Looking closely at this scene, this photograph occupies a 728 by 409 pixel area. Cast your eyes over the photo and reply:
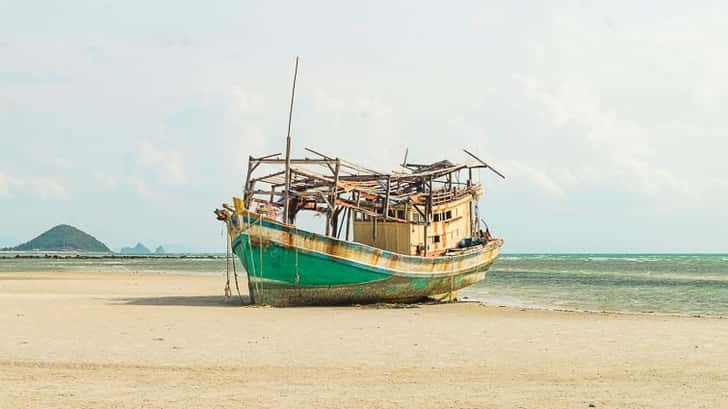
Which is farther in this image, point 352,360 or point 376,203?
point 376,203

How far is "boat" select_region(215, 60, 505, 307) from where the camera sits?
2328 centimetres

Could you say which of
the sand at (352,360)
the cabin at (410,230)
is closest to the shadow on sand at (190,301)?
the sand at (352,360)

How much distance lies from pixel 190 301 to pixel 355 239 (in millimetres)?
5817

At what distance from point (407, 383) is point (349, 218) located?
16.4 meters

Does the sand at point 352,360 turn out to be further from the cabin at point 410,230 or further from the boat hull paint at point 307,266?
the cabin at point 410,230

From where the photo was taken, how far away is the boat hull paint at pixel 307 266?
23125 millimetres

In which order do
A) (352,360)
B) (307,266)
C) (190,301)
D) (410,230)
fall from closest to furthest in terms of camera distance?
(352,360) < (307,266) < (190,301) < (410,230)

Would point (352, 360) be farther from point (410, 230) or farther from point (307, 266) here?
point (410, 230)

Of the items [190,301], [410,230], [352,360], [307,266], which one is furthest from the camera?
[410,230]

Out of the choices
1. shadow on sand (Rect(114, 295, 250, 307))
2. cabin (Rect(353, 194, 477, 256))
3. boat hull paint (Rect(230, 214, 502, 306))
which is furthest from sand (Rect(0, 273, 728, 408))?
cabin (Rect(353, 194, 477, 256))

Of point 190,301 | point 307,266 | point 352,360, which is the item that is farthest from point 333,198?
point 352,360

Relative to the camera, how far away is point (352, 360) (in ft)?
40.5

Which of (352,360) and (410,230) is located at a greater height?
(410,230)

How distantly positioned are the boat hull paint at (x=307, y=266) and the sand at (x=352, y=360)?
2922mm
